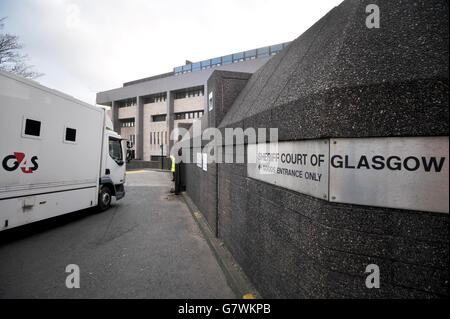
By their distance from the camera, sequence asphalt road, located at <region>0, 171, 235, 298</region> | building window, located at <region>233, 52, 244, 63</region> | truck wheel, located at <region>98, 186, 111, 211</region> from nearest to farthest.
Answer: asphalt road, located at <region>0, 171, 235, 298</region> → truck wheel, located at <region>98, 186, 111, 211</region> → building window, located at <region>233, 52, 244, 63</region>

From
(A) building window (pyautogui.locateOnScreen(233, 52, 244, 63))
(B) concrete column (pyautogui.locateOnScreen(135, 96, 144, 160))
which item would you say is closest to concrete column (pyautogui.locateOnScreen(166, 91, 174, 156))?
(B) concrete column (pyautogui.locateOnScreen(135, 96, 144, 160))

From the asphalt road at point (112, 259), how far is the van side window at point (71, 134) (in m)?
2.73

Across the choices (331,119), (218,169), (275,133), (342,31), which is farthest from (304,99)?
(218,169)

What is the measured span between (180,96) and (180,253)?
A: 31827 mm

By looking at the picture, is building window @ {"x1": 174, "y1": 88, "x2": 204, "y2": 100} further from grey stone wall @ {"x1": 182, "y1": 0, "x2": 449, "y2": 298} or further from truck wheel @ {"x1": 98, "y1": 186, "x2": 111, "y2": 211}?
grey stone wall @ {"x1": 182, "y1": 0, "x2": 449, "y2": 298}

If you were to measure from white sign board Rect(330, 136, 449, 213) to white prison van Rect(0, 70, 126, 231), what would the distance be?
21.3 feet

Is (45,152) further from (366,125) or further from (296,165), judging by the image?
(366,125)

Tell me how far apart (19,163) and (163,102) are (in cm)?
3066

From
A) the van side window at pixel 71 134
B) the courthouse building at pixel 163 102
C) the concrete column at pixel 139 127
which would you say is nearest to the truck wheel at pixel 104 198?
the van side window at pixel 71 134

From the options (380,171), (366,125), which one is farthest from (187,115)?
(380,171)

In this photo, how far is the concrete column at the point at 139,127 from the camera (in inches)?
1340

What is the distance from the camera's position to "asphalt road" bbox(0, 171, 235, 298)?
3062 mm

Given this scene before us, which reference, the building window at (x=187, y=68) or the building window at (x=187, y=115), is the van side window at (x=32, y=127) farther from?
the building window at (x=187, y=68)

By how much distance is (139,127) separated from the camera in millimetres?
34156
